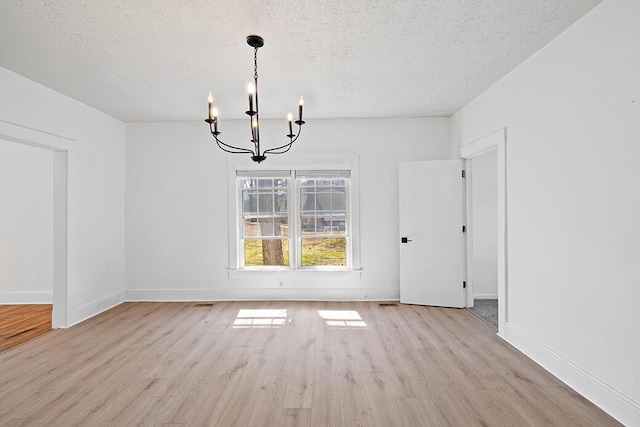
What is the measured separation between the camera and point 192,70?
3.40 m

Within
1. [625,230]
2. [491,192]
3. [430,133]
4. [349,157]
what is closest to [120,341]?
[349,157]

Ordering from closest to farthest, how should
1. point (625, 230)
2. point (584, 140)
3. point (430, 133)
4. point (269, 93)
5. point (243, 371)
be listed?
point (625, 230)
point (584, 140)
point (243, 371)
point (269, 93)
point (430, 133)

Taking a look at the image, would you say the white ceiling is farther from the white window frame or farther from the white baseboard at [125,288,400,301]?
the white baseboard at [125,288,400,301]

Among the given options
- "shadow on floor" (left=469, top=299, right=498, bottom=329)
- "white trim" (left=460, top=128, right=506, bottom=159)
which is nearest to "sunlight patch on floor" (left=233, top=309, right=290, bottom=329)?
"shadow on floor" (left=469, top=299, right=498, bottom=329)

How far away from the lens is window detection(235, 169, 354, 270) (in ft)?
17.3

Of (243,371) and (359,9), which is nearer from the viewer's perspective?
(359,9)

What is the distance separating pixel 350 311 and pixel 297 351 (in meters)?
1.45

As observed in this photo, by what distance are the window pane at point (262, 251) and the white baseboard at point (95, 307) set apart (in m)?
1.89

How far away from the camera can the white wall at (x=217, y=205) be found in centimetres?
519

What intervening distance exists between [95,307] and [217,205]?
206 centimetres

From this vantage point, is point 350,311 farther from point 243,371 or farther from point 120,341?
point 120,341

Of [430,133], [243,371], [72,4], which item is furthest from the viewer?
[430,133]

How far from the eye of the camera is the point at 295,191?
5281 mm

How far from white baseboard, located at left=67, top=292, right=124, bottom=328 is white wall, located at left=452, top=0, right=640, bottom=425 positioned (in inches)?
193
